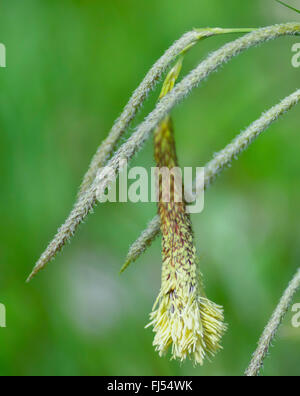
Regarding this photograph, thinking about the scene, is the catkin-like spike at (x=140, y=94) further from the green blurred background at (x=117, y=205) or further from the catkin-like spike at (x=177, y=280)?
the green blurred background at (x=117, y=205)

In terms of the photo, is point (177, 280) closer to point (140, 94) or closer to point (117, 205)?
point (140, 94)

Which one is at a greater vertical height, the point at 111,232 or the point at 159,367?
the point at 111,232

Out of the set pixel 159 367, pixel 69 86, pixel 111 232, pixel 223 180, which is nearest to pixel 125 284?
pixel 111 232

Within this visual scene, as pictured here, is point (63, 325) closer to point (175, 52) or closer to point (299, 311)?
point (299, 311)

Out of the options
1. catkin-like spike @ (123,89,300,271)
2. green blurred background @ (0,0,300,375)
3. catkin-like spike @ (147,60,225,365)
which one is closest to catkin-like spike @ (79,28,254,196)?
catkin-like spike @ (147,60,225,365)

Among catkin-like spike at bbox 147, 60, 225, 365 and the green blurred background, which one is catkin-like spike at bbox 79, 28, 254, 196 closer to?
catkin-like spike at bbox 147, 60, 225, 365

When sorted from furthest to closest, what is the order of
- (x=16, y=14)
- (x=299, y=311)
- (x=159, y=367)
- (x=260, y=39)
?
(x=16, y=14) → (x=159, y=367) → (x=299, y=311) → (x=260, y=39)
